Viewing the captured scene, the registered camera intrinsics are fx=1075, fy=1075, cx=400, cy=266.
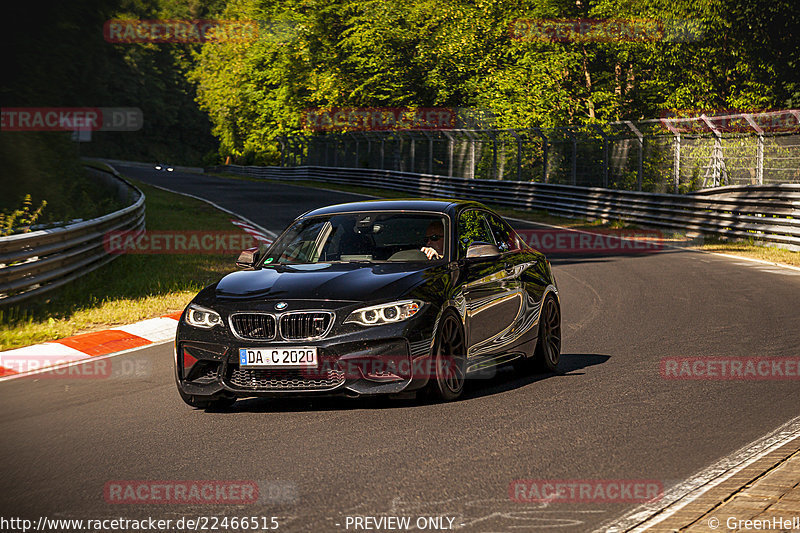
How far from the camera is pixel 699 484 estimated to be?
5.58 metres

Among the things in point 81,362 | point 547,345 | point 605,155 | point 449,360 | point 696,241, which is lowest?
point 696,241

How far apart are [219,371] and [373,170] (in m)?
44.1

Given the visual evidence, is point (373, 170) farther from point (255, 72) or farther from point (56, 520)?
point (56, 520)

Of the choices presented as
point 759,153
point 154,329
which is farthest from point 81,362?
point 759,153

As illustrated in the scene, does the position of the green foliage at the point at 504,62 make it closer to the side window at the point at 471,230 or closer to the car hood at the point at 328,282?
the side window at the point at 471,230

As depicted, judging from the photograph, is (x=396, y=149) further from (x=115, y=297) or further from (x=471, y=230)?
(x=471, y=230)

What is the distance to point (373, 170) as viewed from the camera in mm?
51312

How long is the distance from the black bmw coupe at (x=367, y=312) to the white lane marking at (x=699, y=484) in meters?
2.24

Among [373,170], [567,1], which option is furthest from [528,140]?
[567,1]

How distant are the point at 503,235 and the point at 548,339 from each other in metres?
1.01

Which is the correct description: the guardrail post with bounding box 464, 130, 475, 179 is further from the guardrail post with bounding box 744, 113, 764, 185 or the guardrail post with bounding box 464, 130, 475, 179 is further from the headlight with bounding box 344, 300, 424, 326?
the headlight with bounding box 344, 300, 424, 326

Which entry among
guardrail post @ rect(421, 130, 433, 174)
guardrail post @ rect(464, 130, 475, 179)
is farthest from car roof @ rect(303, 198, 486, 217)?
guardrail post @ rect(421, 130, 433, 174)

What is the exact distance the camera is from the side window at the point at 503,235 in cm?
943

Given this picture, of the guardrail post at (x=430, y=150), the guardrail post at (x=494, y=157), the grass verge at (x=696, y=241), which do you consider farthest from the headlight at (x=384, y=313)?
the guardrail post at (x=430, y=150)
